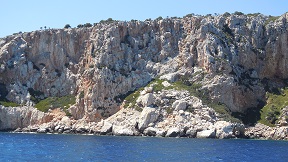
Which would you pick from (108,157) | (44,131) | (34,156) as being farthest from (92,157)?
(44,131)

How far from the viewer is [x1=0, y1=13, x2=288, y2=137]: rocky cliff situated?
122750mm

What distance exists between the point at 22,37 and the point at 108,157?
98810 mm

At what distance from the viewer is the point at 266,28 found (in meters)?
144

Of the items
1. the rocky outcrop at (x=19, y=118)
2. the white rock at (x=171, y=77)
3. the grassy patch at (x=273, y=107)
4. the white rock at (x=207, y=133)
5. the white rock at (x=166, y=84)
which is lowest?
the white rock at (x=207, y=133)

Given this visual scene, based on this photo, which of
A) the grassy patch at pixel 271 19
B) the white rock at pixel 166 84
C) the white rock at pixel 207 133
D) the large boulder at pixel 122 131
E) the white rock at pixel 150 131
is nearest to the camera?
the white rock at pixel 207 133

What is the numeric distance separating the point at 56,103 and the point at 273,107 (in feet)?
217

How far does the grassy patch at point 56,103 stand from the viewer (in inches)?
5335

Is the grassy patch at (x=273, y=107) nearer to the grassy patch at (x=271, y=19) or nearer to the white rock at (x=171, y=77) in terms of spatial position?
the grassy patch at (x=271, y=19)

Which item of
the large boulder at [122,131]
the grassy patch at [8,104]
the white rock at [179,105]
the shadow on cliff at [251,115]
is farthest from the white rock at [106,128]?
the shadow on cliff at [251,115]

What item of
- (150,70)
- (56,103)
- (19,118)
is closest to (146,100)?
(150,70)

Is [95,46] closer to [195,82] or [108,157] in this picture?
[195,82]

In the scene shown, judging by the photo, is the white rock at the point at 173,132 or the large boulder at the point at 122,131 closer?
the white rock at the point at 173,132

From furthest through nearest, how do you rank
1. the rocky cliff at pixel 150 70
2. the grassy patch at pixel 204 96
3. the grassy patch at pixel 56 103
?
the grassy patch at pixel 56 103
the rocky cliff at pixel 150 70
the grassy patch at pixel 204 96

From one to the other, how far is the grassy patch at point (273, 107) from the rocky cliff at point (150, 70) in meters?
1.47
